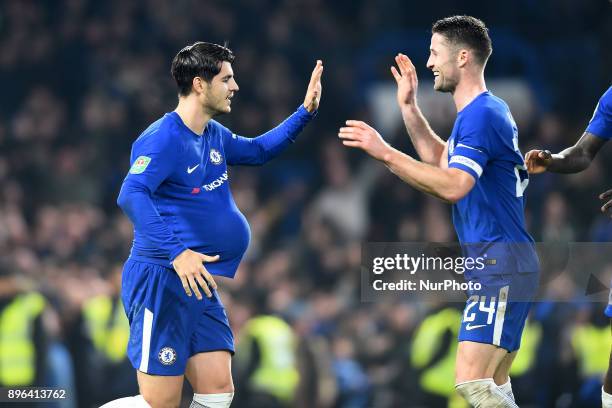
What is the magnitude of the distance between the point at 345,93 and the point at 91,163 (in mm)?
→ 2721

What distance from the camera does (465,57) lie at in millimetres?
5012

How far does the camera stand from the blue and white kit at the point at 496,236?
189 inches

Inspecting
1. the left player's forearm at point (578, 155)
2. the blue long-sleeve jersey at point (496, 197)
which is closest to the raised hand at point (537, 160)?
the left player's forearm at point (578, 155)

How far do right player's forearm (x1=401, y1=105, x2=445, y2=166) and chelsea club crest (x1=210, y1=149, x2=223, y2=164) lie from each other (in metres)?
0.97

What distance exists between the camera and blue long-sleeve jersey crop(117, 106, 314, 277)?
195 inches

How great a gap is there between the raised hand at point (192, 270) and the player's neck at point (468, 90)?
140cm

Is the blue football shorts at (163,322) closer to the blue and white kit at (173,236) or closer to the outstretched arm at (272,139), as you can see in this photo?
the blue and white kit at (173,236)

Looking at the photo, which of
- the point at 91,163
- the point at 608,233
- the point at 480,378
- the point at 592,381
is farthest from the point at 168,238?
the point at 91,163

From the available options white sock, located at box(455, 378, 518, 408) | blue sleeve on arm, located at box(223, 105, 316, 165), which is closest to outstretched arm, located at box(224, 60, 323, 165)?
blue sleeve on arm, located at box(223, 105, 316, 165)

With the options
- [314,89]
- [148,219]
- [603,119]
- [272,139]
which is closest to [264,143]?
[272,139]

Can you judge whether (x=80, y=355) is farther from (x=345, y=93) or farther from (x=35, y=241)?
(x=345, y=93)

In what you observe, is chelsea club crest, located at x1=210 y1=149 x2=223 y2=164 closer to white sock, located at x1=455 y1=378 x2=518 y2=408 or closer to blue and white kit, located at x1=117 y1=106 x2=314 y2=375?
blue and white kit, located at x1=117 y1=106 x2=314 y2=375

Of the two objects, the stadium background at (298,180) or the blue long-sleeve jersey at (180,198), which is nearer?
the blue long-sleeve jersey at (180,198)

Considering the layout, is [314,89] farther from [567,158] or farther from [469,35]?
[567,158]
